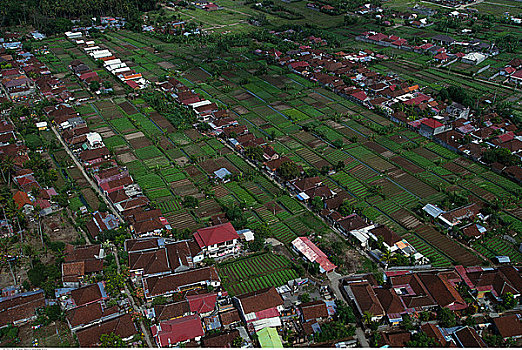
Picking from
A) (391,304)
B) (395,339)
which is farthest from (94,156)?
(395,339)

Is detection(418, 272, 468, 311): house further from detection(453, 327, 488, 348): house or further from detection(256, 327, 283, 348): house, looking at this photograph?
detection(256, 327, 283, 348): house

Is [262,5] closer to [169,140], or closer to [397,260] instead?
[169,140]

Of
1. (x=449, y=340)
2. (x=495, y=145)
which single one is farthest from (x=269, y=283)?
(x=495, y=145)

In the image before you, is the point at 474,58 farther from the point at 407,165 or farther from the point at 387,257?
the point at 387,257

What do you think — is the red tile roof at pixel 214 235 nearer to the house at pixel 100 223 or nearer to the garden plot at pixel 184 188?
the house at pixel 100 223

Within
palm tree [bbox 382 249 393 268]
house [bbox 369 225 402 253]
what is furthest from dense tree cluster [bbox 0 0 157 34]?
palm tree [bbox 382 249 393 268]
